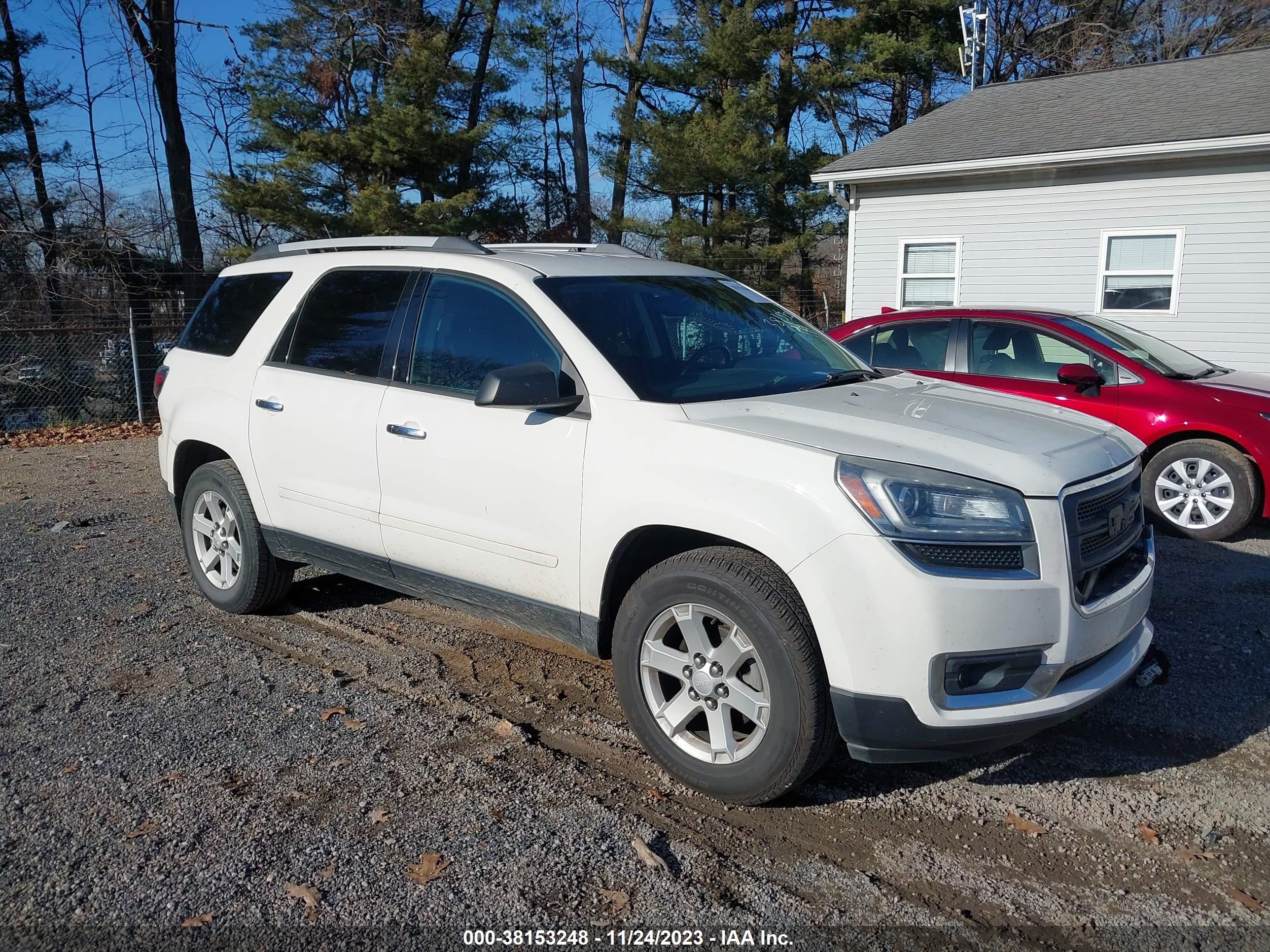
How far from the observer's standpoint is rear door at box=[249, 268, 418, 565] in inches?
176

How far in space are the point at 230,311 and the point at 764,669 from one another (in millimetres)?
3759

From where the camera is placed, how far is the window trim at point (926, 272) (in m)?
15.5

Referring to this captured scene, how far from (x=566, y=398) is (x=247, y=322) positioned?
94.4 inches

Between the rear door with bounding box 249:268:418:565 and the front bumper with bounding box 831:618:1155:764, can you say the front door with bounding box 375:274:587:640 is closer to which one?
the rear door with bounding box 249:268:418:565

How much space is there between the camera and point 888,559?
2947mm

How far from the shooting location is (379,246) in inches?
193

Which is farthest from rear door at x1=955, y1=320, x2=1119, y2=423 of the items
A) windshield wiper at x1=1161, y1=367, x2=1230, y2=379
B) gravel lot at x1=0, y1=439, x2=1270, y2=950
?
gravel lot at x1=0, y1=439, x2=1270, y2=950

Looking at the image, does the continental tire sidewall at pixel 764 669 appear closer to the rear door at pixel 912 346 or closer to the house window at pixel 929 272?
the rear door at pixel 912 346

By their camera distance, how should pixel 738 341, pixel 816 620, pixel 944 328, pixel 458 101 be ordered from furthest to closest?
pixel 458 101, pixel 944 328, pixel 738 341, pixel 816 620

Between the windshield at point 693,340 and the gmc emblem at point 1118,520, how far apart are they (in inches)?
48.0

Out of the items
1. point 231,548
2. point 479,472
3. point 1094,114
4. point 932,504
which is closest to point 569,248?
point 479,472

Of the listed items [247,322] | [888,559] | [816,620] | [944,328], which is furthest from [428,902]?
[944,328]

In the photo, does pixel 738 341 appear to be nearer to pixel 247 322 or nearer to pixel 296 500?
pixel 296 500

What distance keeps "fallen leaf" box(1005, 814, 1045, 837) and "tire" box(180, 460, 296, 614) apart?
3.67m
